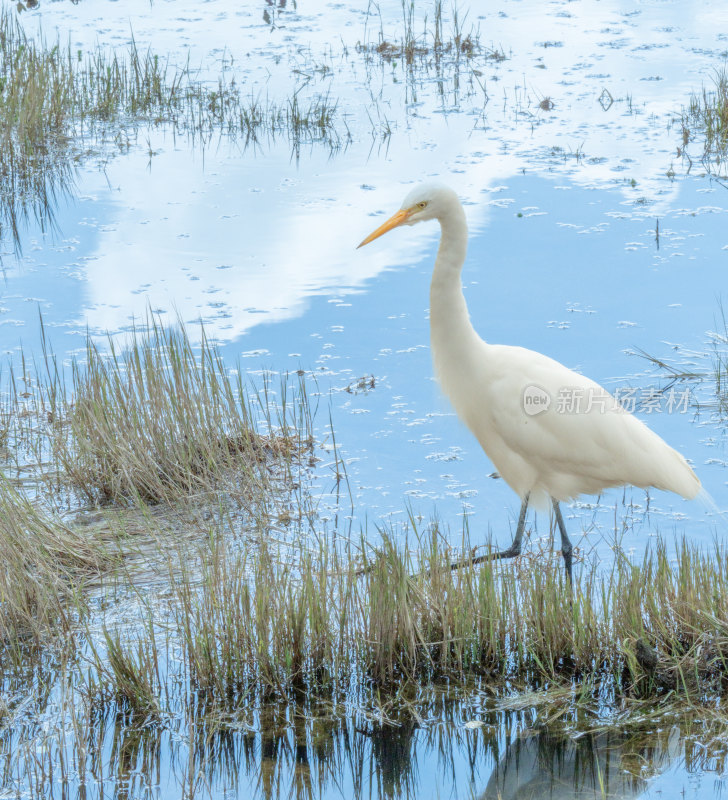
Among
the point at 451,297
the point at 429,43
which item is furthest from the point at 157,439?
the point at 429,43

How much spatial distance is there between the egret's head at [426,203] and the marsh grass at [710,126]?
460 centimetres

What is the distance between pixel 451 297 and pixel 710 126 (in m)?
5.32

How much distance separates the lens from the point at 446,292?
4258mm

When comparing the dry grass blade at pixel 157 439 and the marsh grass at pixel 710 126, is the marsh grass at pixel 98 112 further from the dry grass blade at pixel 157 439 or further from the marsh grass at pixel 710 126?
the dry grass blade at pixel 157 439

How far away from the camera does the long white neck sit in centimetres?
421

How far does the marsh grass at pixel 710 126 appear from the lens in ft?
27.5

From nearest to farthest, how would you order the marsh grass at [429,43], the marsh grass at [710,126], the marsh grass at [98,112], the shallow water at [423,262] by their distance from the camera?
the shallow water at [423,262], the marsh grass at [710,126], the marsh grass at [98,112], the marsh grass at [429,43]

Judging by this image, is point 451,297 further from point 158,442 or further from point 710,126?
point 710,126

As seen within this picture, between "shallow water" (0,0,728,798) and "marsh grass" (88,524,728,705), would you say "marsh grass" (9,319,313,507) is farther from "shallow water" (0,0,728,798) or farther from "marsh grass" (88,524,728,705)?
"marsh grass" (88,524,728,705)

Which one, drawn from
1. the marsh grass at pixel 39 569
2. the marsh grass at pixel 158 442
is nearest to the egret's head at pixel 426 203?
the marsh grass at pixel 158 442

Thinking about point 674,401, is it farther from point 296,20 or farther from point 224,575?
point 296,20

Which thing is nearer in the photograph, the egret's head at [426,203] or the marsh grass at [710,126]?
the egret's head at [426,203]

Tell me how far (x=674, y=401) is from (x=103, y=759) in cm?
346

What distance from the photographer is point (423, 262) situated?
24.0ft
